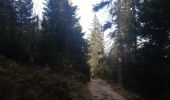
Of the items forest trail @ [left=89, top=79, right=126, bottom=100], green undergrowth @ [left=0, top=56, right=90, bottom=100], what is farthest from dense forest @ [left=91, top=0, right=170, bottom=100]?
forest trail @ [left=89, top=79, right=126, bottom=100]

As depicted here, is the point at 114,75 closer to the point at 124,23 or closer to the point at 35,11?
the point at 124,23

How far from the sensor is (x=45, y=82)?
16.3m

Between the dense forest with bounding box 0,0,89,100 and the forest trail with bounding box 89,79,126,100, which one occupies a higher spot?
the dense forest with bounding box 0,0,89,100

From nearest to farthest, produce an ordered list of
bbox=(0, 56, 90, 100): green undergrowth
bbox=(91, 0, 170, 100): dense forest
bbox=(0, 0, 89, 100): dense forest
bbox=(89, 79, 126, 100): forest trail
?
bbox=(0, 56, 90, 100): green undergrowth
bbox=(0, 0, 89, 100): dense forest
bbox=(91, 0, 170, 100): dense forest
bbox=(89, 79, 126, 100): forest trail

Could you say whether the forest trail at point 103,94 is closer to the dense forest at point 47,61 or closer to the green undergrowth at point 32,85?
the dense forest at point 47,61

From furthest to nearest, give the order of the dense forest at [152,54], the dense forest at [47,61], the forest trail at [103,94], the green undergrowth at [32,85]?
1. the forest trail at [103,94]
2. the dense forest at [152,54]
3. the dense forest at [47,61]
4. the green undergrowth at [32,85]

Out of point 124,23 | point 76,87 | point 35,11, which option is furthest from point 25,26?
point 76,87

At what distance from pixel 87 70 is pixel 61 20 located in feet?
19.1

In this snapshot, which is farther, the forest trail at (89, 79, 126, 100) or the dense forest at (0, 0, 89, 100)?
the forest trail at (89, 79, 126, 100)

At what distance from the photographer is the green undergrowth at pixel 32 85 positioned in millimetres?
13711

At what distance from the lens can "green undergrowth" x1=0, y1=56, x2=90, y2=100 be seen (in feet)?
45.0

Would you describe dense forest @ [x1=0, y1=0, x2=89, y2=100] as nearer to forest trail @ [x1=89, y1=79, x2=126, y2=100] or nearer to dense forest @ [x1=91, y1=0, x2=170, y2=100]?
forest trail @ [x1=89, y1=79, x2=126, y2=100]

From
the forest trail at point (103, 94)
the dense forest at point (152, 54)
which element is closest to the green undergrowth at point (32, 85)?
the dense forest at point (152, 54)

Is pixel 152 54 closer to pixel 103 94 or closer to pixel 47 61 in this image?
pixel 47 61
